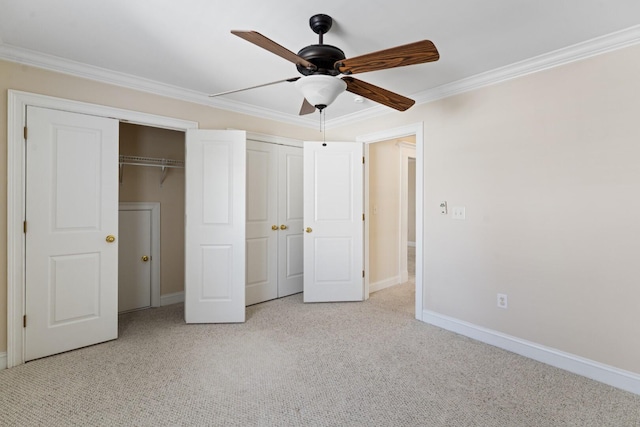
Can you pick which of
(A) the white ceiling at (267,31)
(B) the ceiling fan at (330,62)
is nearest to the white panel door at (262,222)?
(A) the white ceiling at (267,31)

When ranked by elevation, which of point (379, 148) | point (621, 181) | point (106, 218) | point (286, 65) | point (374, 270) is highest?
point (286, 65)

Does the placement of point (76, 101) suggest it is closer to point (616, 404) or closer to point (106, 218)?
point (106, 218)

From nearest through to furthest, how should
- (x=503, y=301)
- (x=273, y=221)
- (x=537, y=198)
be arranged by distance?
(x=537, y=198), (x=503, y=301), (x=273, y=221)

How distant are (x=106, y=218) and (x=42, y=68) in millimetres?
1246

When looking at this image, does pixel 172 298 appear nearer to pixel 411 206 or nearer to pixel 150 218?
pixel 150 218

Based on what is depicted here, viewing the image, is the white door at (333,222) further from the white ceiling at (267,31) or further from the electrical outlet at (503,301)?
the electrical outlet at (503,301)

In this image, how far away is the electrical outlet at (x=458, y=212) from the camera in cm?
293

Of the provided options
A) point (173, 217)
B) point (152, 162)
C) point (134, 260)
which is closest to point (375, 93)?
point (152, 162)

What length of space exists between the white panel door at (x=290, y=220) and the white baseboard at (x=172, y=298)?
1234mm

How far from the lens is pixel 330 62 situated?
6.02ft

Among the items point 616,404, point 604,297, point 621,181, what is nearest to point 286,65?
point 621,181

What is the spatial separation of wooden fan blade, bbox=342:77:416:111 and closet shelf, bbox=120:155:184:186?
255cm

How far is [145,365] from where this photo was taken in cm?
236

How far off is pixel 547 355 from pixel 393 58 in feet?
8.16
